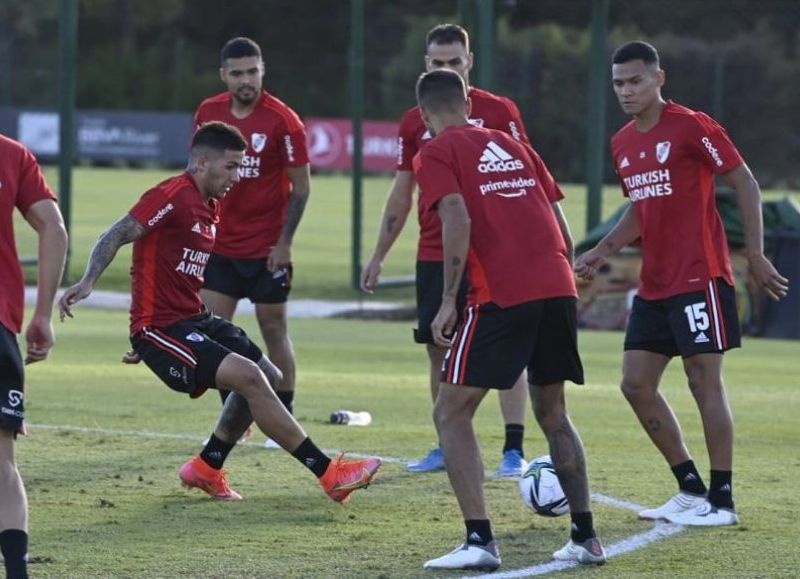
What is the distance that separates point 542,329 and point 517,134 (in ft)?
8.41

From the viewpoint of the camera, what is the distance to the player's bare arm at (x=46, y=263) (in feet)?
19.6

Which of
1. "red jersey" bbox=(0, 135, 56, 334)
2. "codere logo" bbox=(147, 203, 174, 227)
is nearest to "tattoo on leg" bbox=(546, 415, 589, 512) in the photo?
"codere logo" bbox=(147, 203, 174, 227)

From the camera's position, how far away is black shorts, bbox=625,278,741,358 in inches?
305

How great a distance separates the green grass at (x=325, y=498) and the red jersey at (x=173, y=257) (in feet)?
3.24

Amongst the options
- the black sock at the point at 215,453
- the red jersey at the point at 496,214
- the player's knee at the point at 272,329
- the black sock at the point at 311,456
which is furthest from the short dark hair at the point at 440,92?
the player's knee at the point at 272,329

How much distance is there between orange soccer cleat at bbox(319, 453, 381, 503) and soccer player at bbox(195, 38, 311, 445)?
248 centimetres

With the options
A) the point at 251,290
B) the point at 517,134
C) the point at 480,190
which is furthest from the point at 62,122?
the point at 480,190

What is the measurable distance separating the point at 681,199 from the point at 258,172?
334 cm

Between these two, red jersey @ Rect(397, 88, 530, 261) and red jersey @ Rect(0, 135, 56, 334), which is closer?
red jersey @ Rect(0, 135, 56, 334)

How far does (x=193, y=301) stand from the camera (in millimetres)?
8031

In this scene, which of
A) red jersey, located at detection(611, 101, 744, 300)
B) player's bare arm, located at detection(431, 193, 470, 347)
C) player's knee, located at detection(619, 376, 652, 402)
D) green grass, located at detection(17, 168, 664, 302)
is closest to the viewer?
player's bare arm, located at detection(431, 193, 470, 347)

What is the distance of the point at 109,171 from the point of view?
4884 centimetres

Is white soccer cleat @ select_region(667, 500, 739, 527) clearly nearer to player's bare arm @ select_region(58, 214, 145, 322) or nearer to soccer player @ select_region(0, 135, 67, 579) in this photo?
player's bare arm @ select_region(58, 214, 145, 322)

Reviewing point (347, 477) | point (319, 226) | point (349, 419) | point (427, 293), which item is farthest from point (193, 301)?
point (319, 226)
